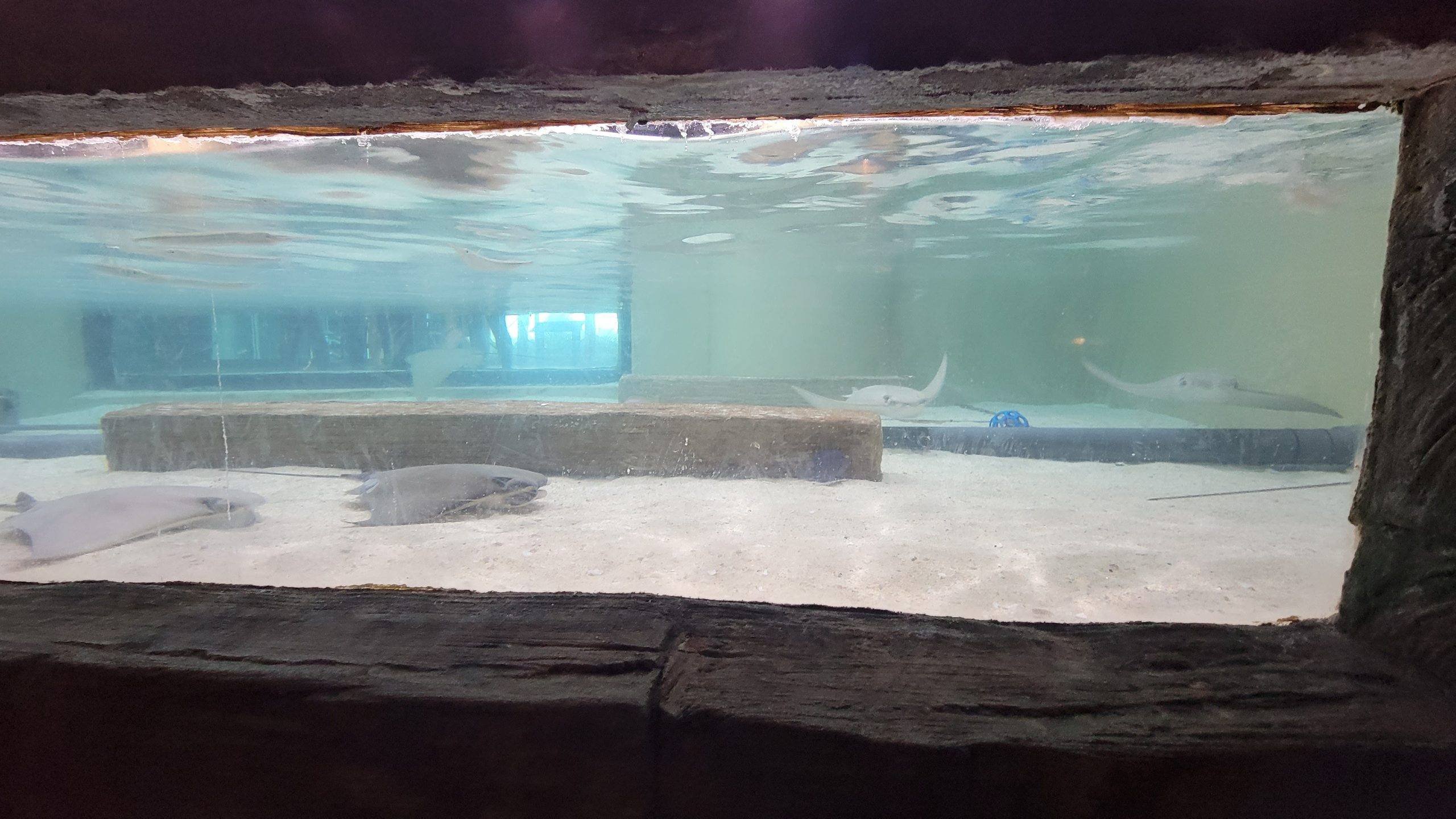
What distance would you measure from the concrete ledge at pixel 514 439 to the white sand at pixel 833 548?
0.34 meters

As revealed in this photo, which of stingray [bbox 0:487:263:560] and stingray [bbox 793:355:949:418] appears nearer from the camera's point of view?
stingray [bbox 0:487:263:560]

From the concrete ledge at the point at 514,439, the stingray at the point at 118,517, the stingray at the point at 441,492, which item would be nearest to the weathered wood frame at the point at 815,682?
the stingray at the point at 441,492

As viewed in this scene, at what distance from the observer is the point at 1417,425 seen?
1.48 meters

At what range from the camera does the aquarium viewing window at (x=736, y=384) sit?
4.38m

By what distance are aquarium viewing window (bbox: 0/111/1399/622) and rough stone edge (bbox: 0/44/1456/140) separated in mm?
227

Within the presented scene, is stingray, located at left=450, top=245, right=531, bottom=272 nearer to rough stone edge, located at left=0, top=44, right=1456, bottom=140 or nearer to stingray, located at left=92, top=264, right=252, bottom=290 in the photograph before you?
stingray, located at left=92, top=264, right=252, bottom=290

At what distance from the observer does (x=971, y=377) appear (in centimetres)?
3350

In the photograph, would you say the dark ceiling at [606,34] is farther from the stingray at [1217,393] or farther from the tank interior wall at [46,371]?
the tank interior wall at [46,371]

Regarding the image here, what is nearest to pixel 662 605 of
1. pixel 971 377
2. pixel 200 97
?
pixel 200 97

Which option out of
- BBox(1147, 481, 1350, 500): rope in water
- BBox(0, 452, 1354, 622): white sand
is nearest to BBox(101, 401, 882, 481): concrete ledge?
BBox(0, 452, 1354, 622): white sand

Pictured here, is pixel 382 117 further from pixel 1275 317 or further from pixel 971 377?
pixel 1275 317

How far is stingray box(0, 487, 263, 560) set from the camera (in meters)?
4.75

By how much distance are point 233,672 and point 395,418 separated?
665cm

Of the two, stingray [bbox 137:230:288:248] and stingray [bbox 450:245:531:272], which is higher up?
stingray [bbox 450:245:531:272]
